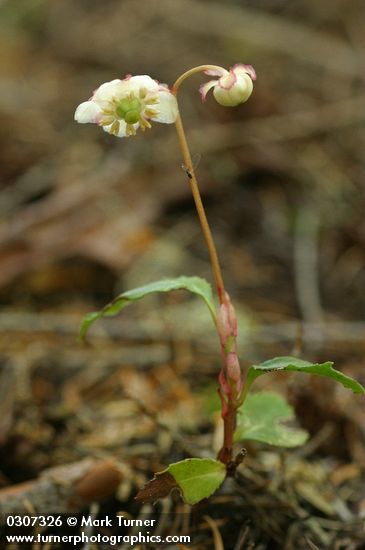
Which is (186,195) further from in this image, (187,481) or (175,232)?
(187,481)

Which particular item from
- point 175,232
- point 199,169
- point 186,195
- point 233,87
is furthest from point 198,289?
point 199,169

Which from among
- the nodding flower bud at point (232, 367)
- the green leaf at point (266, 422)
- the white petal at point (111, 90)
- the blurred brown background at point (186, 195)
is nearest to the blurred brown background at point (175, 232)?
the blurred brown background at point (186, 195)

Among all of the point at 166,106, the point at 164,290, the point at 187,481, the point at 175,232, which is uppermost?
the point at 175,232

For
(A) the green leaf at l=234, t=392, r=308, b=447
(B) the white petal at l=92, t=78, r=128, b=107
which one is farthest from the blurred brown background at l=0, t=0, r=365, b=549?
(B) the white petal at l=92, t=78, r=128, b=107

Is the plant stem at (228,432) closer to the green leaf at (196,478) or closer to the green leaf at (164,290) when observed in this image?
the green leaf at (196,478)

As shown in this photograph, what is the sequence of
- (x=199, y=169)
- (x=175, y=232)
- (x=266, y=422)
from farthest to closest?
1. (x=199, y=169)
2. (x=175, y=232)
3. (x=266, y=422)

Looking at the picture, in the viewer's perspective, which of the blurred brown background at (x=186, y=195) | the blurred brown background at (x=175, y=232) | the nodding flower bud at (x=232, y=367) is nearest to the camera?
the nodding flower bud at (x=232, y=367)

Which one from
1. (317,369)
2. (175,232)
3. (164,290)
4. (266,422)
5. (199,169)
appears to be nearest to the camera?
(317,369)
